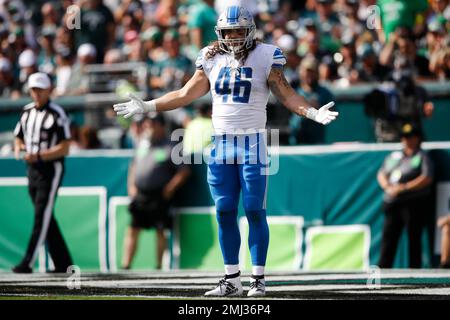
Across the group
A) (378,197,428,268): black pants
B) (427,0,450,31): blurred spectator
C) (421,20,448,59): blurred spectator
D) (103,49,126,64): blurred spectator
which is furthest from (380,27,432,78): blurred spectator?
(103,49,126,64): blurred spectator

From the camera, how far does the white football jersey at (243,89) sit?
8.18 metres

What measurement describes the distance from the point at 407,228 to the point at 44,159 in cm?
436

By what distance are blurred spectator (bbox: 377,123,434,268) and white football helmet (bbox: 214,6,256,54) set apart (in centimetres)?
470

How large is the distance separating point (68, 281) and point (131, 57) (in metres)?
7.18

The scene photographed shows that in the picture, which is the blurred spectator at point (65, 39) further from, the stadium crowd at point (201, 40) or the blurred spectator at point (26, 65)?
the blurred spectator at point (26, 65)

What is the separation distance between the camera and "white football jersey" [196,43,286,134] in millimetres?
8180

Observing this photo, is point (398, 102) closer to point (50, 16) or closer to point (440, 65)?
point (440, 65)

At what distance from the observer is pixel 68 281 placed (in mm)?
10008

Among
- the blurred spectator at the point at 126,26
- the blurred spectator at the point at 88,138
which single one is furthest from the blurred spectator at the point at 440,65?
the blurred spectator at the point at 126,26

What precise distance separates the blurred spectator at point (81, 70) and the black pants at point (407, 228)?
19.0 ft

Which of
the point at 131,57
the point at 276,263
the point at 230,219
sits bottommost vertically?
the point at 276,263

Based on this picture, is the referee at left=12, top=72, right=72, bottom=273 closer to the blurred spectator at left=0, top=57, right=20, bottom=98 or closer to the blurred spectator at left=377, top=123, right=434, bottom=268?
the blurred spectator at left=377, top=123, right=434, bottom=268
